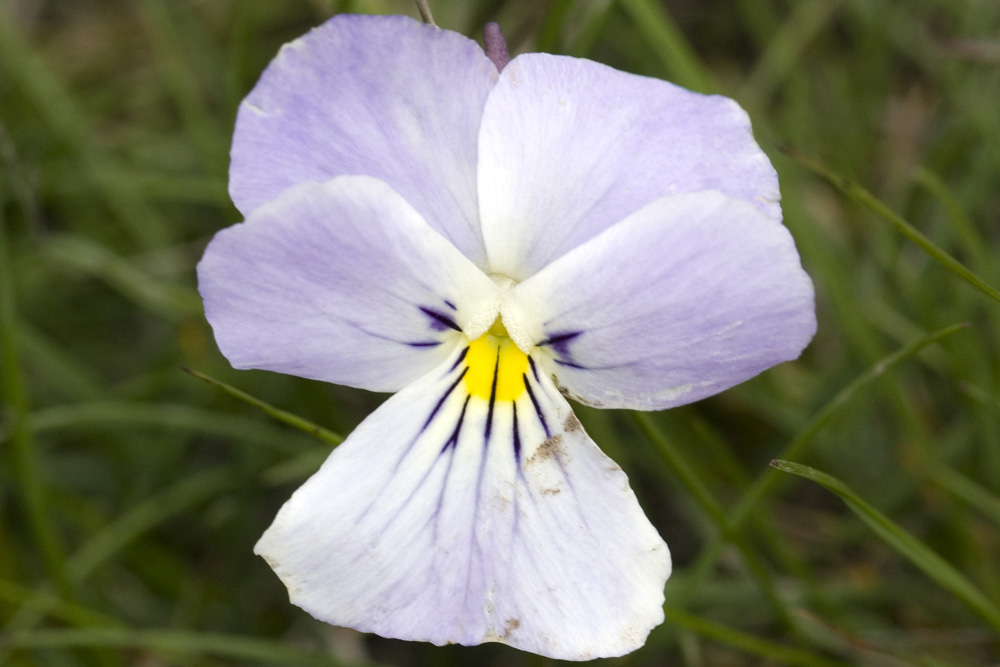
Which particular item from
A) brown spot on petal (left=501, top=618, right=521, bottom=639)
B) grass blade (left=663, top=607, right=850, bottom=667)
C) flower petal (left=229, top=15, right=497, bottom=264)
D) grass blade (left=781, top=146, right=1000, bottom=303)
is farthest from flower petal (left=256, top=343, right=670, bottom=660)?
grass blade (left=781, top=146, right=1000, bottom=303)

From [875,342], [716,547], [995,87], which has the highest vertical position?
[995,87]

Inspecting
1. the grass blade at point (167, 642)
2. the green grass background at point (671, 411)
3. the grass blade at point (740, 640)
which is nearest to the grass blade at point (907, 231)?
the green grass background at point (671, 411)

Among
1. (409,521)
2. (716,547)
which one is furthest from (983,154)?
(409,521)

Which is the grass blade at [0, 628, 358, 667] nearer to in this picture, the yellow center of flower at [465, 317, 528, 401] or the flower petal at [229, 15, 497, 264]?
the yellow center of flower at [465, 317, 528, 401]

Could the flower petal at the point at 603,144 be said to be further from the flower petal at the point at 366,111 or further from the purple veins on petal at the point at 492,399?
the purple veins on petal at the point at 492,399

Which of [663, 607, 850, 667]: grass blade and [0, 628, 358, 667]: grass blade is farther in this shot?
[0, 628, 358, 667]: grass blade

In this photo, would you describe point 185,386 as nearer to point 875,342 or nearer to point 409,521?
point 409,521
